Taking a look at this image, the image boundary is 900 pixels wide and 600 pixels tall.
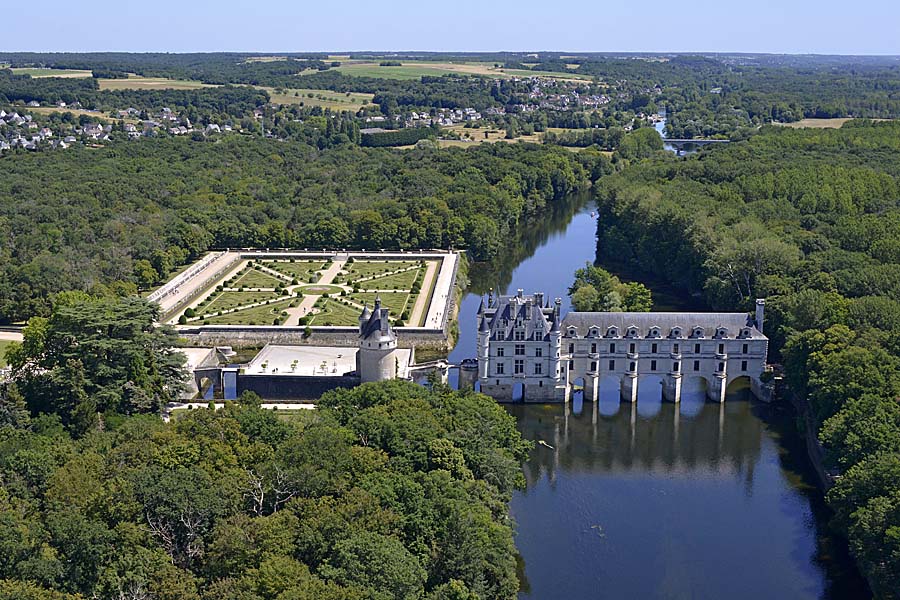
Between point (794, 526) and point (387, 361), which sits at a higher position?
point (387, 361)

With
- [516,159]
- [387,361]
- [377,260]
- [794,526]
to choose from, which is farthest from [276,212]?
[794,526]

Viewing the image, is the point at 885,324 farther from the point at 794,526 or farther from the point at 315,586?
the point at 315,586

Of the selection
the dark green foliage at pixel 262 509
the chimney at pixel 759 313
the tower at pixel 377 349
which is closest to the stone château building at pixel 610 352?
the chimney at pixel 759 313

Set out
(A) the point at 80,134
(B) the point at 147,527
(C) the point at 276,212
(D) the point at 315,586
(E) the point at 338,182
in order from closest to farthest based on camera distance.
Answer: (D) the point at 315,586, (B) the point at 147,527, (C) the point at 276,212, (E) the point at 338,182, (A) the point at 80,134

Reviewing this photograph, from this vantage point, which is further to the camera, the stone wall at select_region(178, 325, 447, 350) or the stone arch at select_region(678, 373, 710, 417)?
the stone wall at select_region(178, 325, 447, 350)

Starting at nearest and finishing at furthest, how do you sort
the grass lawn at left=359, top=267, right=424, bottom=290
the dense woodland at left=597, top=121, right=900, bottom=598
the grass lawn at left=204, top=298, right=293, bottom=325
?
1. the dense woodland at left=597, top=121, right=900, bottom=598
2. the grass lawn at left=204, top=298, right=293, bottom=325
3. the grass lawn at left=359, top=267, right=424, bottom=290

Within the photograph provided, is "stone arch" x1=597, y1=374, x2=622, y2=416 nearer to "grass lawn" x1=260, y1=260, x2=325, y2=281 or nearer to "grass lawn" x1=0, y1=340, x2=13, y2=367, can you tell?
"grass lawn" x1=260, y1=260, x2=325, y2=281

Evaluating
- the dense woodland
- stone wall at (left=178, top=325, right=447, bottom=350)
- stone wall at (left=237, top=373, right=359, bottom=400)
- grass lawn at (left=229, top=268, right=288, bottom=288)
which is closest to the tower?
stone wall at (left=237, top=373, right=359, bottom=400)
